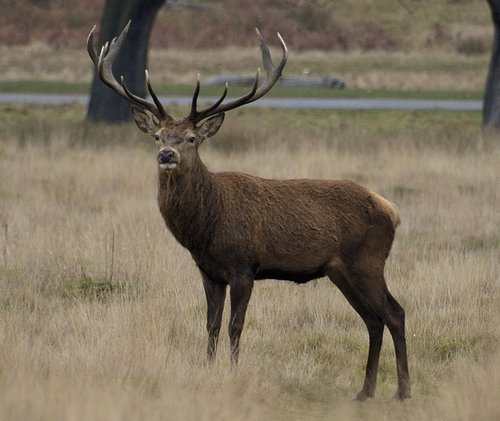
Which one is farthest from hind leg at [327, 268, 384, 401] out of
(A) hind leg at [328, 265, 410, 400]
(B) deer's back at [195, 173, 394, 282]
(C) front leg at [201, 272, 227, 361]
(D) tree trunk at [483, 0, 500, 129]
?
(D) tree trunk at [483, 0, 500, 129]

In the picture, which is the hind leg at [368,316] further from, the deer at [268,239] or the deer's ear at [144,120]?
the deer's ear at [144,120]

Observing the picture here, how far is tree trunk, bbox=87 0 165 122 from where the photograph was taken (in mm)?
22531

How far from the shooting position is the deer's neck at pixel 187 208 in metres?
7.88

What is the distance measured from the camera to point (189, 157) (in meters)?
7.92

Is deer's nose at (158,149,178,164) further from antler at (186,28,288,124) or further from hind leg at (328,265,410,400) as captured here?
hind leg at (328,265,410,400)

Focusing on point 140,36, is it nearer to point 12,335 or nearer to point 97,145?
point 97,145

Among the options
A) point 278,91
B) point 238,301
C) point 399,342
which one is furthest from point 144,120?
point 278,91

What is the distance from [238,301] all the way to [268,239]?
483 mm

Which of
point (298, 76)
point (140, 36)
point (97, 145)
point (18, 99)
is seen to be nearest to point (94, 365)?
point (97, 145)

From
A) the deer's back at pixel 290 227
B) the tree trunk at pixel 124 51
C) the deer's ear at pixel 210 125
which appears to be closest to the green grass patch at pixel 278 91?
the tree trunk at pixel 124 51

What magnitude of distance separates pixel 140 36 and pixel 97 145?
15.1 ft

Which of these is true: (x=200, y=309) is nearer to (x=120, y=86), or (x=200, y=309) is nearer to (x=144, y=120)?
(x=144, y=120)

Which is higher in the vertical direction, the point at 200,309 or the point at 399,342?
the point at 399,342

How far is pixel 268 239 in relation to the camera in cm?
795
